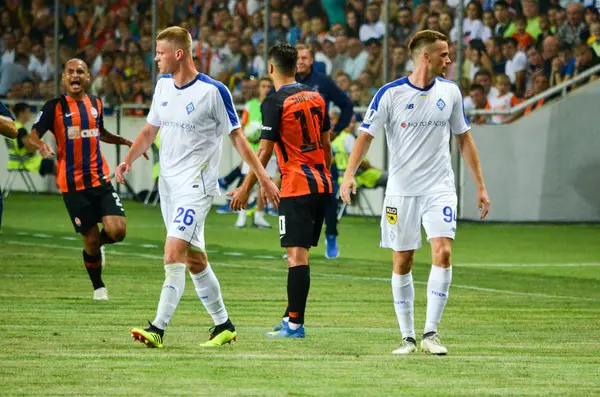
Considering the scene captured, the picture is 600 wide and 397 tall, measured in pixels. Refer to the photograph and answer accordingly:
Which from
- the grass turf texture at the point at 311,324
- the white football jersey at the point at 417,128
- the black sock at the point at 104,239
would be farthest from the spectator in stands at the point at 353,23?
the white football jersey at the point at 417,128

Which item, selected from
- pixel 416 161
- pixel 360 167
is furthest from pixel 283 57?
pixel 360 167

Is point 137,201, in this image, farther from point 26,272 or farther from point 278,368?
point 278,368

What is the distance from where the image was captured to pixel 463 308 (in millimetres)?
12422

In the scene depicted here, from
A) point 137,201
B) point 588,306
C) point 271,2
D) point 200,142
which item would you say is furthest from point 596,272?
point 137,201

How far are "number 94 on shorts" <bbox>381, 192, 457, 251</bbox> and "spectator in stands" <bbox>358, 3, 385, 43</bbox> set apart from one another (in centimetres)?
1480

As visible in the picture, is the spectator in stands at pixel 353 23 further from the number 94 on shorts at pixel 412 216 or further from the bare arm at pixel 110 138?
the number 94 on shorts at pixel 412 216

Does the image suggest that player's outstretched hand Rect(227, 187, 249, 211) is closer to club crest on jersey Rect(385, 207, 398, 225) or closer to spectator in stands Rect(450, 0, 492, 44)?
club crest on jersey Rect(385, 207, 398, 225)

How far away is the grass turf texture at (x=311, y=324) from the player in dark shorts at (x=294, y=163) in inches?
19.6

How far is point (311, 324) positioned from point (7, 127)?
3.18 meters

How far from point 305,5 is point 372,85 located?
287 cm

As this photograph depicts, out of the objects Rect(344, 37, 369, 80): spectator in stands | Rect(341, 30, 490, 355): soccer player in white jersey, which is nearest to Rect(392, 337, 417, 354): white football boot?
Rect(341, 30, 490, 355): soccer player in white jersey

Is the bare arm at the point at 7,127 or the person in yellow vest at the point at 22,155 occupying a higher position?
the bare arm at the point at 7,127

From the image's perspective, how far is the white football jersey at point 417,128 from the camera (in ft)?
30.8

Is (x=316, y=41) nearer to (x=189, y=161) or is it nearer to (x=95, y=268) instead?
(x=95, y=268)
